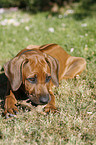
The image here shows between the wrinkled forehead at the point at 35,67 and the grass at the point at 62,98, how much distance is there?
1.94ft

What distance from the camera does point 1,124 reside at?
2916 mm

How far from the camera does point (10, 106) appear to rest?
123 inches

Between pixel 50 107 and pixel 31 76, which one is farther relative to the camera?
pixel 50 107

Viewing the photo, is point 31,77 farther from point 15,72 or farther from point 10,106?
point 10,106

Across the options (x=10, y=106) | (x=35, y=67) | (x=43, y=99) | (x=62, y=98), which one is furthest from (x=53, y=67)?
(x=10, y=106)

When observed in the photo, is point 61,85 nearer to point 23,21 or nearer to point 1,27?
point 1,27

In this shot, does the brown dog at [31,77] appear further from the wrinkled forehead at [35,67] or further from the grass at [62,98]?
the grass at [62,98]

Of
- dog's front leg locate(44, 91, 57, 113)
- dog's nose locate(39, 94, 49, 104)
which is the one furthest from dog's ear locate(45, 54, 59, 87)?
dog's nose locate(39, 94, 49, 104)

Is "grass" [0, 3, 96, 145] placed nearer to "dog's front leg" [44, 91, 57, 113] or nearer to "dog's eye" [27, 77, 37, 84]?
"dog's front leg" [44, 91, 57, 113]

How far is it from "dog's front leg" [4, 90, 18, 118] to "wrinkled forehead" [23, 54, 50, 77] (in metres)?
0.49

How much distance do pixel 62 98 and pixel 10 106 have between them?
90cm

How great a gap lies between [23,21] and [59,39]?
93.2 inches

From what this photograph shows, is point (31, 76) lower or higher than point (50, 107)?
higher

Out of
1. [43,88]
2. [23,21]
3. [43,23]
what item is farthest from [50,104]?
[23,21]
